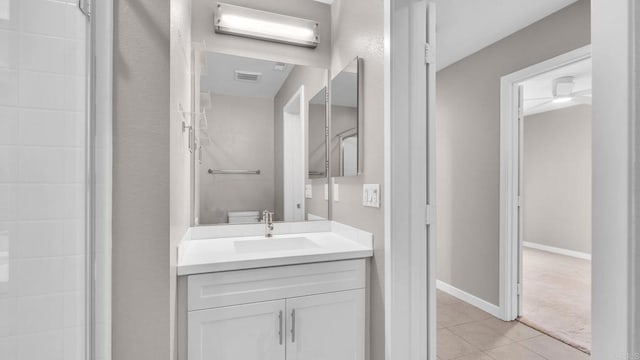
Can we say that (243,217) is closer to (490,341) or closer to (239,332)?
(239,332)

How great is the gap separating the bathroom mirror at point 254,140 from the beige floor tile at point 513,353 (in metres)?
1.55

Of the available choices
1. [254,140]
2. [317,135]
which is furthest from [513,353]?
[254,140]

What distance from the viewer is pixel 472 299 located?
3.00 meters

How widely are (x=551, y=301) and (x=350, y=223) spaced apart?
2648mm

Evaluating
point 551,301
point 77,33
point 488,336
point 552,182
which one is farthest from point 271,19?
point 552,182

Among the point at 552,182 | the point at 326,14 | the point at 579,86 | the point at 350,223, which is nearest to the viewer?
the point at 350,223

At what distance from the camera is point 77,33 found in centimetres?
92

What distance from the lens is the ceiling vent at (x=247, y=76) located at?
6.65 feet

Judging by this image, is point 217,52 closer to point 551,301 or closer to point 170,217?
point 170,217

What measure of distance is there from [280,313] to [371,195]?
2.37 ft

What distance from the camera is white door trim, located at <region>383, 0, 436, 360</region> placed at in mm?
1392

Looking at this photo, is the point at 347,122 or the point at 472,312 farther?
the point at 472,312

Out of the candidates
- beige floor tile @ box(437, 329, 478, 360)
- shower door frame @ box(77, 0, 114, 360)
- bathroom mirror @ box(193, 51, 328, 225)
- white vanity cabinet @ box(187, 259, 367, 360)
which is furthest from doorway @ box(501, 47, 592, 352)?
shower door frame @ box(77, 0, 114, 360)

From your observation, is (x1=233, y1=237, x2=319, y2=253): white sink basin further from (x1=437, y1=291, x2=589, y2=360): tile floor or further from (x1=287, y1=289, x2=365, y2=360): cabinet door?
(x1=437, y1=291, x2=589, y2=360): tile floor
